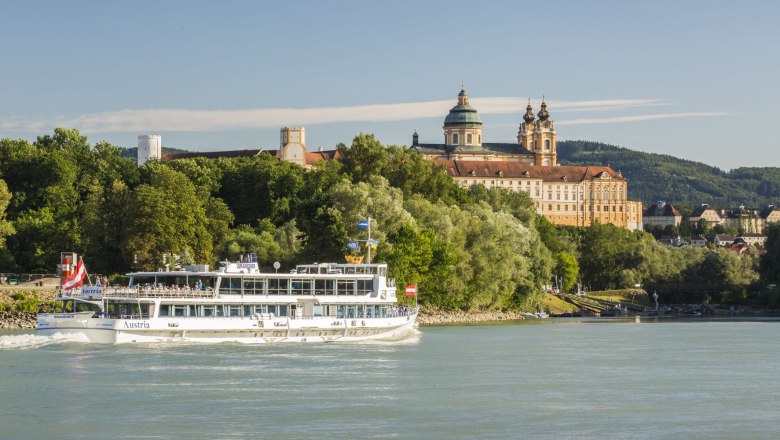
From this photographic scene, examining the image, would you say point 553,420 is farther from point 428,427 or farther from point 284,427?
point 284,427

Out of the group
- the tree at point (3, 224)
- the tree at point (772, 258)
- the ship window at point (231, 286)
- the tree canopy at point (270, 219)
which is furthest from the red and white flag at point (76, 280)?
the tree at point (772, 258)

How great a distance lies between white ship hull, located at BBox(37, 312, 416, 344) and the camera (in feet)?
202

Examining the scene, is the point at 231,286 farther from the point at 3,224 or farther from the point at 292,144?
the point at 292,144

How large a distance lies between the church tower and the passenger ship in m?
108

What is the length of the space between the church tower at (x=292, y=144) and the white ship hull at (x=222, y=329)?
108605 mm

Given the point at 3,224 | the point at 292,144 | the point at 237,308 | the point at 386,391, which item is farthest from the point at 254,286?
the point at 292,144

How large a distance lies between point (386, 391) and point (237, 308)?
20459mm

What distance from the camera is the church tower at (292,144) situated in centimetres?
17900

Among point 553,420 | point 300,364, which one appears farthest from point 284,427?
point 300,364

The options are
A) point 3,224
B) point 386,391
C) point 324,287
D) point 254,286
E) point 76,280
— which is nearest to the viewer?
point 386,391

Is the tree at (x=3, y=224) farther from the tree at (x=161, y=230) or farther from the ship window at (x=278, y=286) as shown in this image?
the ship window at (x=278, y=286)

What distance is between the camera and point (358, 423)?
129ft

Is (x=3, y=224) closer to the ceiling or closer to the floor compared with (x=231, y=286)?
closer to the ceiling

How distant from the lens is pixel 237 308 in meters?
65.4
